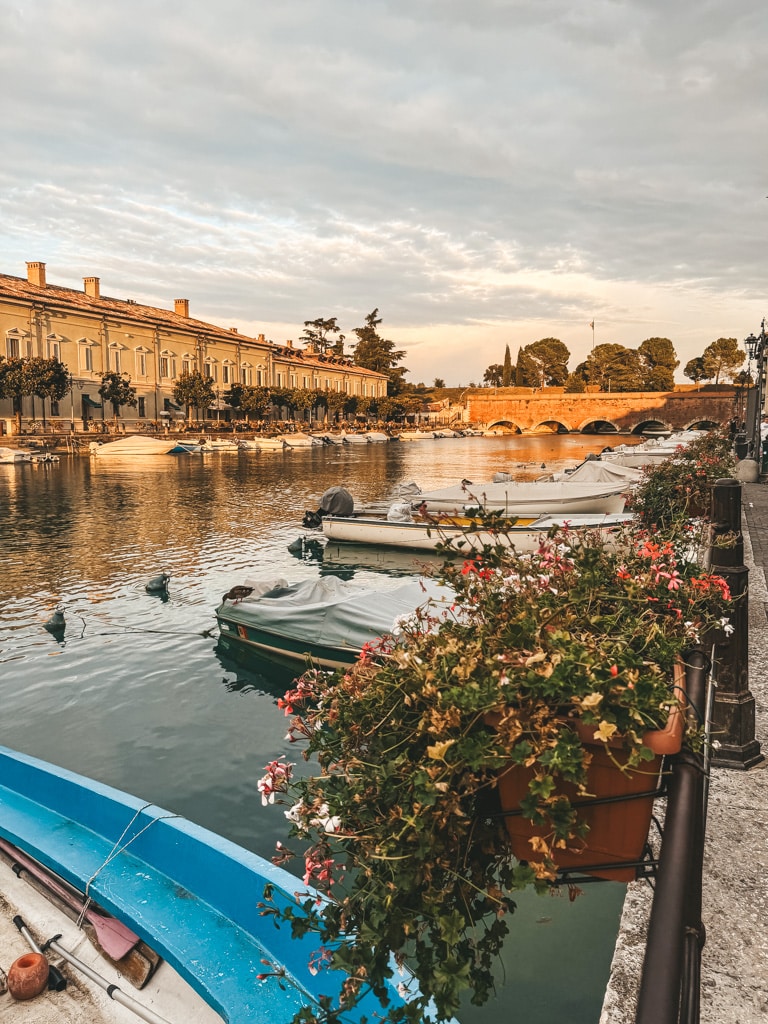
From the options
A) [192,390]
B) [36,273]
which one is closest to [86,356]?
[192,390]

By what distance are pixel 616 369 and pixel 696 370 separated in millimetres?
19965

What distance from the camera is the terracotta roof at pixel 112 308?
189 feet

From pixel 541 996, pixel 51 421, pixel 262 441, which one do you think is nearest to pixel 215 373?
pixel 262 441

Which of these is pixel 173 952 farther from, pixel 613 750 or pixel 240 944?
pixel 613 750

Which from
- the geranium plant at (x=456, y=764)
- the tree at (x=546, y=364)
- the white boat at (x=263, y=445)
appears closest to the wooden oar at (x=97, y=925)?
the geranium plant at (x=456, y=764)

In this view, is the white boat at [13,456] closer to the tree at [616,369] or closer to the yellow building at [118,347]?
the yellow building at [118,347]

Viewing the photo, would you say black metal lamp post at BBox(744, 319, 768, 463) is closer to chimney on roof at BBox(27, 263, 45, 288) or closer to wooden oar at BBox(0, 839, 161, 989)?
wooden oar at BBox(0, 839, 161, 989)

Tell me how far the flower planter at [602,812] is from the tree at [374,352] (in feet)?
405

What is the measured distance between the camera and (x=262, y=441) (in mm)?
66625

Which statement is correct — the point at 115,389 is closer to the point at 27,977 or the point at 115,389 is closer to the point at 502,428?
the point at 27,977

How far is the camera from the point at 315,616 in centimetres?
1108

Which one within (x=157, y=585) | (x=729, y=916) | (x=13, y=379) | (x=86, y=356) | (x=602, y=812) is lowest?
(x=157, y=585)

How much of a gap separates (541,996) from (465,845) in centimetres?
430

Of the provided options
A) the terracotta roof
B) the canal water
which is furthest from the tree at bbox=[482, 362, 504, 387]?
the canal water
